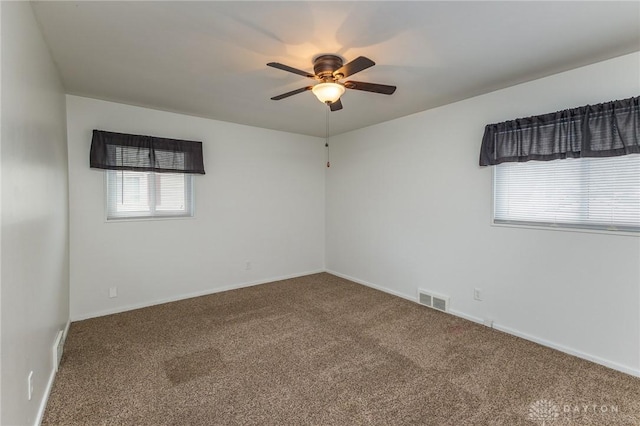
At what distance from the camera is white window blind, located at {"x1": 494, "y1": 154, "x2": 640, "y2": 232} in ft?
7.95

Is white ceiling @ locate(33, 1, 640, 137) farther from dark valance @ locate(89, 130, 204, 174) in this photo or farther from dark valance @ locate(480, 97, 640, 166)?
dark valance @ locate(89, 130, 204, 174)

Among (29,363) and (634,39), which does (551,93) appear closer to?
(634,39)

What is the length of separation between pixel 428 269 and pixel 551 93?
2.26 meters

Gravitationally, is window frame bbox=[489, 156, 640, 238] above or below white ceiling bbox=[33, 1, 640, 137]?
below

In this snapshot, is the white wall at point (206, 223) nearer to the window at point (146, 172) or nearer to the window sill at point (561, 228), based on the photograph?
the window at point (146, 172)

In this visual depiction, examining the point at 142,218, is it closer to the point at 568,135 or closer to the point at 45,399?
the point at 45,399

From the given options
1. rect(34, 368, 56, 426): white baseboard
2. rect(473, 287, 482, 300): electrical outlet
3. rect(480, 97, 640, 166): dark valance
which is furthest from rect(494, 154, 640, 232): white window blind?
rect(34, 368, 56, 426): white baseboard

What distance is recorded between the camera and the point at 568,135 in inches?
104

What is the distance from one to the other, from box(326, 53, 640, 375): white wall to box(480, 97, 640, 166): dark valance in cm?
14

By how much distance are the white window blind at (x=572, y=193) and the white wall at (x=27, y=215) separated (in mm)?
3795

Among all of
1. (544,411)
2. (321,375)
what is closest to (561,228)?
(544,411)

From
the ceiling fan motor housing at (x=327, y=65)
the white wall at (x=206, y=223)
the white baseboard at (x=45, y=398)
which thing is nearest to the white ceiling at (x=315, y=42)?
the ceiling fan motor housing at (x=327, y=65)

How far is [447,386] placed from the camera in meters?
2.23

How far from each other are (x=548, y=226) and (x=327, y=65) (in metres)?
2.49
